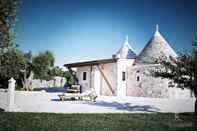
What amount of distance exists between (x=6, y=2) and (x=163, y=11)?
13837 millimetres

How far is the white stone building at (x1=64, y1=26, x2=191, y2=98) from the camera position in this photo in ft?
74.3

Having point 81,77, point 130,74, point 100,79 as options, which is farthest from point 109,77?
point 81,77

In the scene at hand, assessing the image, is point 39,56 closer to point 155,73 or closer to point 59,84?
point 59,84

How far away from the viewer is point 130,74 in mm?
24516

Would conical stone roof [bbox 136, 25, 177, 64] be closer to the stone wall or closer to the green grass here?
the stone wall

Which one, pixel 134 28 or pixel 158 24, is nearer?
pixel 134 28

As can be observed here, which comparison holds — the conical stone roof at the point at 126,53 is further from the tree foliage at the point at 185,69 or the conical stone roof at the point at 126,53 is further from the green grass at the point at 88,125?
the green grass at the point at 88,125

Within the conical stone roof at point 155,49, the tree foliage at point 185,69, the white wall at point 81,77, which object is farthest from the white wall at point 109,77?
the tree foliage at point 185,69

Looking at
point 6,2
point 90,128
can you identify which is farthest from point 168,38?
point 90,128

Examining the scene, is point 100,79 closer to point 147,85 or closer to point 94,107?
point 147,85

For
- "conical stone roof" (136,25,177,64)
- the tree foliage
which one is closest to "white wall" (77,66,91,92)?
"conical stone roof" (136,25,177,64)

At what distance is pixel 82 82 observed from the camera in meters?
26.8

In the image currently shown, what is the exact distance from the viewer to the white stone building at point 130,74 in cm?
2264

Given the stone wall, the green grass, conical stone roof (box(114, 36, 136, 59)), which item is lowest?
the green grass
